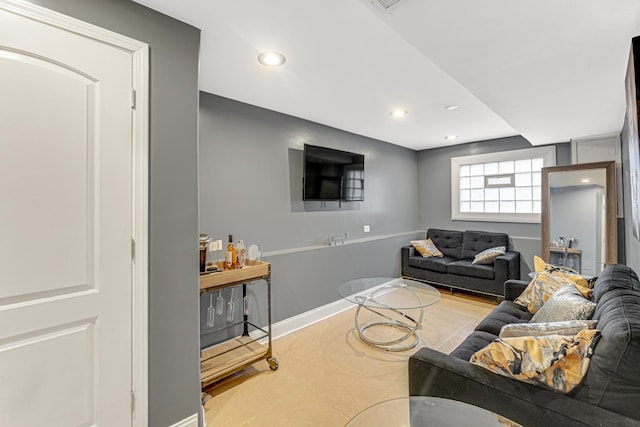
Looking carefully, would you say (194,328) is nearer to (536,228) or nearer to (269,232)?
(269,232)

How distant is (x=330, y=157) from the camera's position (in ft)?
11.8

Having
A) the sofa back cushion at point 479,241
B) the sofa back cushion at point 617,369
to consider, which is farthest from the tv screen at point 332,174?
the sofa back cushion at point 617,369

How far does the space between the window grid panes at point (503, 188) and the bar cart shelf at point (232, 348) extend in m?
4.06

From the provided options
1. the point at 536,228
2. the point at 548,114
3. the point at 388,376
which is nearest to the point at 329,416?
the point at 388,376

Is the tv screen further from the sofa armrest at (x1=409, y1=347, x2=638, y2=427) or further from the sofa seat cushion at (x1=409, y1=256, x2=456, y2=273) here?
the sofa armrest at (x1=409, y1=347, x2=638, y2=427)

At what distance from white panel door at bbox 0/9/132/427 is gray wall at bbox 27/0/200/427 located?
13 cm

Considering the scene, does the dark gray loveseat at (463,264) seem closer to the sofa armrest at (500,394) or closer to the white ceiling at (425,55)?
the white ceiling at (425,55)

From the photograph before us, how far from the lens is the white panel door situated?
122 centimetres

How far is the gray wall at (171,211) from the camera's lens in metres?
1.55

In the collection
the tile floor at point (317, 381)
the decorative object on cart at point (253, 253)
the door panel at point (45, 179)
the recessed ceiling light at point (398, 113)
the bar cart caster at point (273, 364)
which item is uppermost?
the recessed ceiling light at point (398, 113)

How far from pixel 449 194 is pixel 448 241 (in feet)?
2.82

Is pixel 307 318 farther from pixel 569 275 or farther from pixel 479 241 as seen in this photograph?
pixel 479 241

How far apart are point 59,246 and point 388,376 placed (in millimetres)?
2368

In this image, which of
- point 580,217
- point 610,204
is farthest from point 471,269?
point 610,204
